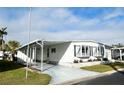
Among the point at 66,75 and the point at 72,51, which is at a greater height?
the point at 72,51

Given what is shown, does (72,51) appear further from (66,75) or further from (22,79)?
(22,79)

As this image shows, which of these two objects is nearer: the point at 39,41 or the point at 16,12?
the point at 39,41

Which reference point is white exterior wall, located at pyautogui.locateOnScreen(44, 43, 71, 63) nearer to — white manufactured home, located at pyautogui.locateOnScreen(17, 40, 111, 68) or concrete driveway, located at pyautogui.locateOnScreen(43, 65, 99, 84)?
white manufactured home, located at pyautogui.locateOnScreen(17, 40, 111, 68)

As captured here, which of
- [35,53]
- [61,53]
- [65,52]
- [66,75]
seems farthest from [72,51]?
[66,75]

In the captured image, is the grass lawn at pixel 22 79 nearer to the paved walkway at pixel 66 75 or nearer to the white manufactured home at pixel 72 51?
the paved walkway at pixel 66 75

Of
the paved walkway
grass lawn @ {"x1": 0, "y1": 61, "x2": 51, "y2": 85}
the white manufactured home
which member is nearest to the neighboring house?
the white manufactured home

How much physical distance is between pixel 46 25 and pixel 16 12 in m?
8.28

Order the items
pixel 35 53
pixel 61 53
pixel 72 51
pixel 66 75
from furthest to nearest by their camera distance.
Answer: pixel 35 53 < pixel 61 53 < pixel 72 51 < pixel 66 75

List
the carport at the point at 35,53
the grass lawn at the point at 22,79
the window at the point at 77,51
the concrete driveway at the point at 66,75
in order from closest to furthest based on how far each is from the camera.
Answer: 1. the grass lawn at the point at 22,79
2. the concrete driveway at the point at 66,75
3. the carport at the point at 35,53
4. the window at the point at 77,51

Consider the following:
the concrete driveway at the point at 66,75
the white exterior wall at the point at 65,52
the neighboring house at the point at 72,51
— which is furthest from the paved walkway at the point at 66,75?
the white exterior wall at the point at 65,52
